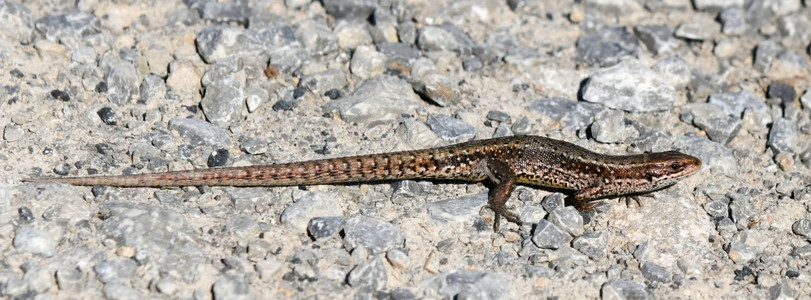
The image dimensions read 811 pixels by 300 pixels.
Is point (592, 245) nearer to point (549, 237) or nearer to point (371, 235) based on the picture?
point (549, 237)

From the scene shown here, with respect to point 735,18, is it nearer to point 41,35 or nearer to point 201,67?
point 201,67

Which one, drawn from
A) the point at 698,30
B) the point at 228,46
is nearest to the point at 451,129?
the point at 228,46

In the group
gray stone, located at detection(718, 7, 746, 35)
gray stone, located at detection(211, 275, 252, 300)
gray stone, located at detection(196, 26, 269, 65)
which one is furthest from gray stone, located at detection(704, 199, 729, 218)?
gray stone, located at detection(196, 26, 269, 65)

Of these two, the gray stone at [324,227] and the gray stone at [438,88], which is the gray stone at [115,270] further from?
the gray stone at [438,88]

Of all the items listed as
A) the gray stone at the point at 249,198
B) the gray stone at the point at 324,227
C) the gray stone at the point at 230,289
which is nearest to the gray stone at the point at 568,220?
the gray stone at the point at 324,227

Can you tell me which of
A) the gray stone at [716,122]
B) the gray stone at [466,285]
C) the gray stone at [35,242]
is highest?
the gray stone at [35,242]

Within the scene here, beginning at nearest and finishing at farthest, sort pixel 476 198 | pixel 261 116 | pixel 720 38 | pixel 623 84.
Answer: pixel 476 198, pixel 261 116, pixel 623 84, pixel 720 38

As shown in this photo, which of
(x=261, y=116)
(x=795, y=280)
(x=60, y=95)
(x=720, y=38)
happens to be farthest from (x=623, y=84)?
(x=60, y=95)
